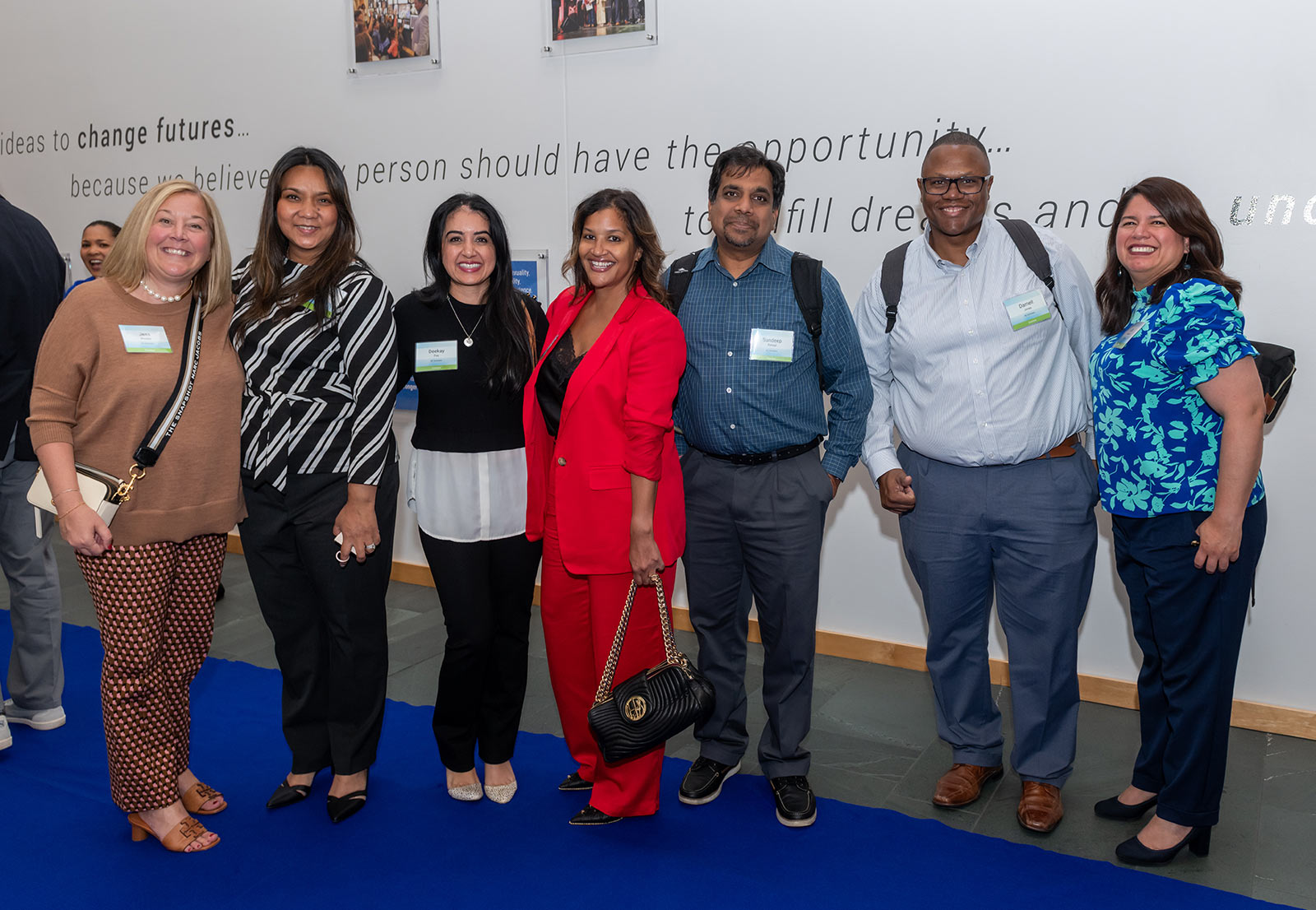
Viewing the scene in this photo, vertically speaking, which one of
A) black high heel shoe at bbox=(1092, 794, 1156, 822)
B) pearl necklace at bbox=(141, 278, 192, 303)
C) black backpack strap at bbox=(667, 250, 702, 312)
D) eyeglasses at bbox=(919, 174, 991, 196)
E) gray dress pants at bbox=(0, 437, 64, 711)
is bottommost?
black high heel shoe at bbox=(1092, 794, 1156, 822)

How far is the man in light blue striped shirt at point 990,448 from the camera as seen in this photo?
260 cm

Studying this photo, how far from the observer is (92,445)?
2.38 m

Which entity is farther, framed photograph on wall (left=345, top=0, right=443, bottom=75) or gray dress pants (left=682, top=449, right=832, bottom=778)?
framed photograph on wall (left=345, top=0, right=443, bottom=75)

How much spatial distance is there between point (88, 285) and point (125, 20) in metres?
3.94

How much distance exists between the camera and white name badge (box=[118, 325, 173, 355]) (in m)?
2.36

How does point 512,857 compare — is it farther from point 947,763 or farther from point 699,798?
point 947,763

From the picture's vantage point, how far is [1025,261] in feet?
8.66

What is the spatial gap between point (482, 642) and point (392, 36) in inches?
127

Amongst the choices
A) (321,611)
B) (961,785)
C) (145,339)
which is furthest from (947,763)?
(145,339)

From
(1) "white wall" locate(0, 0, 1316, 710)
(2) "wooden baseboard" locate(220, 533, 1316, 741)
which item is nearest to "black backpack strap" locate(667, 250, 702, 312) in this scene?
(1) "white wall" locate(0, 0, 1316, 710)

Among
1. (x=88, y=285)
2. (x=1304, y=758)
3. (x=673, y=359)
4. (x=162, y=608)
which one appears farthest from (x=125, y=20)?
(x=1304, y=758)

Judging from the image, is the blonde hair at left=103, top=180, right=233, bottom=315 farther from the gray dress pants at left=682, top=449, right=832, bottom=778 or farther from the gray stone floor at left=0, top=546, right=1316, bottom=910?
the gray stone floor at left=0, top=546, right=1316, bottom=910

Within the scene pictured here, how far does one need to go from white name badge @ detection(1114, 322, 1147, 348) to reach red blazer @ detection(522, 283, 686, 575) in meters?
1.04

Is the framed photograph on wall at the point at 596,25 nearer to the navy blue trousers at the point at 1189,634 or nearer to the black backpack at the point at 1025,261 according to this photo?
the black backpack at the point at 1025,261
